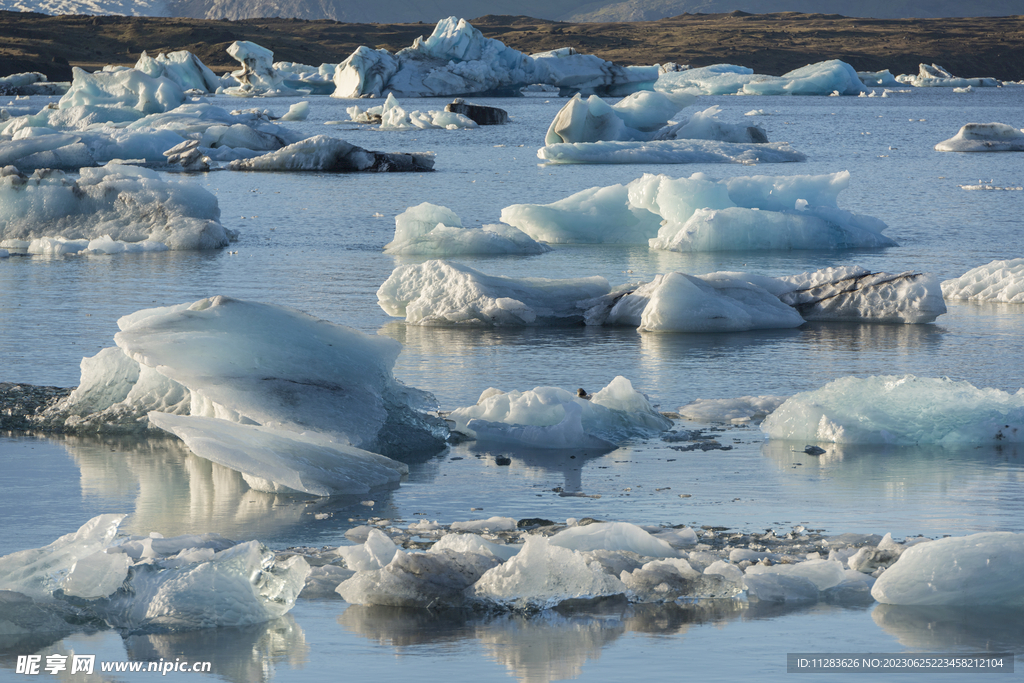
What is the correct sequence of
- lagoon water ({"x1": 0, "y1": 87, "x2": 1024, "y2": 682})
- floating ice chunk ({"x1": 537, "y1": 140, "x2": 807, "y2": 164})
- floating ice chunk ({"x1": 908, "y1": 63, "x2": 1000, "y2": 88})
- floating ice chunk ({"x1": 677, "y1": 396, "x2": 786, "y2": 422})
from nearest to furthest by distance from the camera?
lagoon water ({"x1": 0, "y1": 87, "x2": 1024, "y2": 682}) → floating ice chunk ({"x1": 677, "y1": 396, "x2": 786, "y2": 422}) → floating ice chunk ({"x1": 537, "y1": 140, "x2": 807, "y2": 164}) → floating ice chunk ({"x1": 908, "y1": 63, "x2": 1000, "y2": 88})

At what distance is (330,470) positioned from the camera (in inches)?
175

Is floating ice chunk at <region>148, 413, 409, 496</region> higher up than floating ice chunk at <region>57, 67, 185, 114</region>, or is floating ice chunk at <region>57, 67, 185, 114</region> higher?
floating ice chunk at <region>57, 67, 185, 114</region>

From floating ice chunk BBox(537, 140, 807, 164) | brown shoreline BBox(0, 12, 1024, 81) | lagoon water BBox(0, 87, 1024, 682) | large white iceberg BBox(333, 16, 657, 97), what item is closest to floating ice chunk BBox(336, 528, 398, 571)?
lagoon water BBox(0, 87, 1024, 682)

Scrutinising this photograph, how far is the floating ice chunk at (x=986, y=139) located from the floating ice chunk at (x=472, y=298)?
20.3 metres

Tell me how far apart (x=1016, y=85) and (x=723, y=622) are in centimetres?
7639

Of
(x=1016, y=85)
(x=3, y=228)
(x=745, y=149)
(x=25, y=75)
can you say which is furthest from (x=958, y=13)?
(x=3, y=228)

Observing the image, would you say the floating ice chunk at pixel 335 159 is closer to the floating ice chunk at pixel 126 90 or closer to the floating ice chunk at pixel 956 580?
the floating ice chunk at pixel 126 90

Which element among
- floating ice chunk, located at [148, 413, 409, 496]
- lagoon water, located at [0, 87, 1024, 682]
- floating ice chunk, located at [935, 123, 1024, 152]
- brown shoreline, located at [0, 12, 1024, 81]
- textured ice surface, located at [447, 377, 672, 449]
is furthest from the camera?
brown shoreline, located at [0, 12, 1024, 81]

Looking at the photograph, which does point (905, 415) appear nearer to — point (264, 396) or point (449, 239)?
point (264, 396)

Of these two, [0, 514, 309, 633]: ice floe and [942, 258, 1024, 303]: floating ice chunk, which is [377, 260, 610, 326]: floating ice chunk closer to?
[942, 258, 1024, 303]: floating ice chunk

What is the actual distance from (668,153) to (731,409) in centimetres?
1786

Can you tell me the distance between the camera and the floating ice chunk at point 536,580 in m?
3.14

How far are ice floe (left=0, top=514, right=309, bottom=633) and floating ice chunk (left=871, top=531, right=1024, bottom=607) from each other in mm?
1439

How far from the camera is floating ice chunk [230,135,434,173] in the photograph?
22.5 meters
